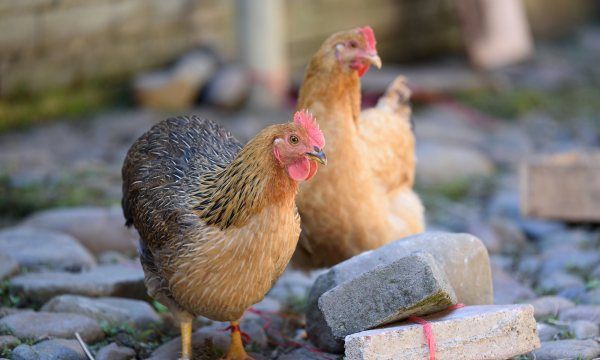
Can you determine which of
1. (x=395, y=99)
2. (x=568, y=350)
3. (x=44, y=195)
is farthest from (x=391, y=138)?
(x=44, y=195)

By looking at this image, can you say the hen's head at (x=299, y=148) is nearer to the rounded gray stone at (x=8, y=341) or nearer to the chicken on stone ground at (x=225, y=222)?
the chicken on stone ground at (x=225, y=222)

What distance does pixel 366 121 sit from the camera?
5254mm

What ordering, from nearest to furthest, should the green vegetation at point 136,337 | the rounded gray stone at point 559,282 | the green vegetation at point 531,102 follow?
1. the green vegetation at point 136,337
2. the rounded gray stone at point 559,282
3. the green vegetation at point 531,102

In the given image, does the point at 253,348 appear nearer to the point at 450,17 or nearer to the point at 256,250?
the point at 256,250

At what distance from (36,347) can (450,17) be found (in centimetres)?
927

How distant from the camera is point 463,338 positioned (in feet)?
11.5

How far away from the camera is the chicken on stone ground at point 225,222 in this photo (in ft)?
11.8

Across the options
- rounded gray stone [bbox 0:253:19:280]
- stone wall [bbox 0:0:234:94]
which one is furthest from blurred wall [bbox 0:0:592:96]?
rounded gray stone [bbox 0:253:19:280]

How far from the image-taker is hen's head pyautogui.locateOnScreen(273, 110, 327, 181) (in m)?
3.54

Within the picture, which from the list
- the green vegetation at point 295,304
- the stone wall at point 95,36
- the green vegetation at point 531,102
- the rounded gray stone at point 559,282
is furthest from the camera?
the green vegetation at point 531,102

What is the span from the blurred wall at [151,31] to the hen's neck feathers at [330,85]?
4314 mm

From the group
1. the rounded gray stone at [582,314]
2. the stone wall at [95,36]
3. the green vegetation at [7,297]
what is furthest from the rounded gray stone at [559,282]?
the stone wall at [95,36]

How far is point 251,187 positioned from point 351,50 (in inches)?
48.5

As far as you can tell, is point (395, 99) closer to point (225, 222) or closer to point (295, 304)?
point (295, 304)
